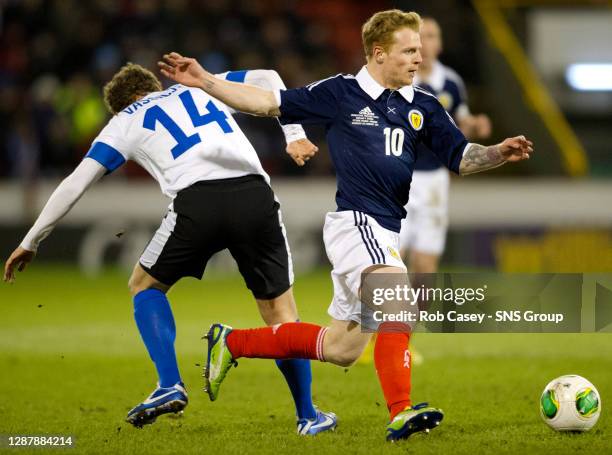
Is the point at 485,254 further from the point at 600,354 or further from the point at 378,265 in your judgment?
the point at 378,265

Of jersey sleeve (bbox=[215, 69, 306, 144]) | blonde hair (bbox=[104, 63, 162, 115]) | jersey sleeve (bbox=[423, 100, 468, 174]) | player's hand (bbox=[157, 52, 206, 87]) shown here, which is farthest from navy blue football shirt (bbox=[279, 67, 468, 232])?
blonde hair (bbox=[104, 63, 162, 115])

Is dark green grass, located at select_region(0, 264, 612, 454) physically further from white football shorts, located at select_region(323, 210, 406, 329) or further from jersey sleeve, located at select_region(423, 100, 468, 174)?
jersey sleeve, located at select_region(423, 100, 468, 174)

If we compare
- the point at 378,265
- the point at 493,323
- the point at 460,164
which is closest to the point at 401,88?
the point at 460,164

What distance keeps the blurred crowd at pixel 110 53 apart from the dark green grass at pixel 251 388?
194 inches

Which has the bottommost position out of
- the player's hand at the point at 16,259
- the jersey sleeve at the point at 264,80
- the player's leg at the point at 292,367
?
the player's leg at the point at 292,367

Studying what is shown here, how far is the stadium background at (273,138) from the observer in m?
13.5

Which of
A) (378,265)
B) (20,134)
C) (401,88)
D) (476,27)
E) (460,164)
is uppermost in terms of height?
(476,27)

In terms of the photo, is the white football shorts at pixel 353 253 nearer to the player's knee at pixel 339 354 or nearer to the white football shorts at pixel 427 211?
the player's knee at pixel 339 354

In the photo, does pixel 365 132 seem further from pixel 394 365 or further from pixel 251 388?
pixel 251 388

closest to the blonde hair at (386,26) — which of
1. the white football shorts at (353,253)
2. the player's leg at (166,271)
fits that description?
the white football shorts at (353,253)

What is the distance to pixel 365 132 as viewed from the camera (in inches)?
218

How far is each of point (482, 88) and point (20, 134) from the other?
7.19m

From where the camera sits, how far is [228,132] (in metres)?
6.01

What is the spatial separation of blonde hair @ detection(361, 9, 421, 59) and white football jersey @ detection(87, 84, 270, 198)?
0.93 meters
